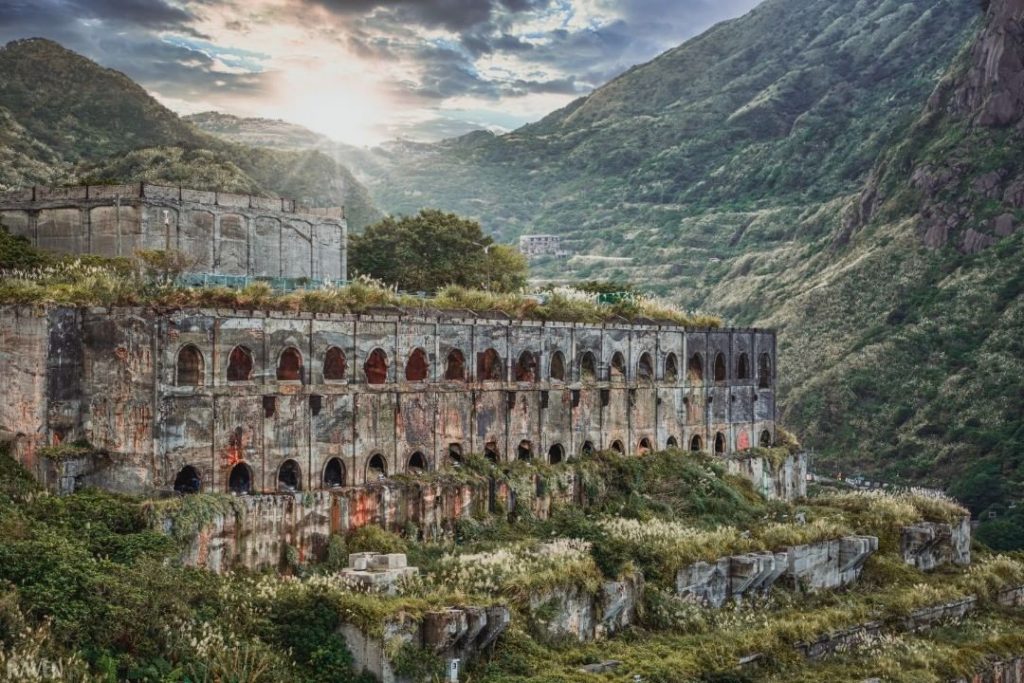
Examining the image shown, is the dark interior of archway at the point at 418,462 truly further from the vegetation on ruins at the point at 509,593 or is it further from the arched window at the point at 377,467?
the arched window at the point at 377,467

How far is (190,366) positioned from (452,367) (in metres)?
9.38

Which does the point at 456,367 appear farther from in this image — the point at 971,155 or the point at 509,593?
the point at 971,155

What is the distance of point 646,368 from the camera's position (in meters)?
41.4

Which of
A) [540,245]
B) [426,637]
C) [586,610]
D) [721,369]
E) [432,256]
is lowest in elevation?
[586,610]

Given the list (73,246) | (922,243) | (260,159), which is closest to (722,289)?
(922,243)

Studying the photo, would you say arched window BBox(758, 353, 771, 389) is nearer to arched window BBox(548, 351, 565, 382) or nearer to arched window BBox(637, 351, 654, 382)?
arched window BBox(637, 351, 654, 382)

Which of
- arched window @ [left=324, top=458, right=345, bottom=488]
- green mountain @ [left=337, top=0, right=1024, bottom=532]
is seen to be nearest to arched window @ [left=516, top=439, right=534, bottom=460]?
arched window @ [left=324, top=458, right=345, bottom=488]

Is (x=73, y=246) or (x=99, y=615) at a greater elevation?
(x=73, y=246)

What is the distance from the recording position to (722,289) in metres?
116

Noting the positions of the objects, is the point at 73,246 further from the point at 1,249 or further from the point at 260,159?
the point at 260,159

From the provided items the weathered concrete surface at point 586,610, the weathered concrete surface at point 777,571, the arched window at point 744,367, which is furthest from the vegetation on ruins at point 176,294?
the weathered concrete surface at point 777,571

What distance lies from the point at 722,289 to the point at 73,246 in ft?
292

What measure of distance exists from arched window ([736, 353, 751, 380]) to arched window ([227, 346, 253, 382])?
25292mm

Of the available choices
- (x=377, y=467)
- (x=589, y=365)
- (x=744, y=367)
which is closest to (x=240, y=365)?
(x=377, y=467)
